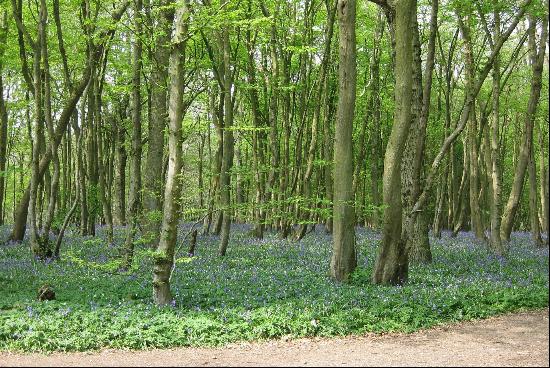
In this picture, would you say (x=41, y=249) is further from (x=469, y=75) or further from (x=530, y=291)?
(x=469, y=75)

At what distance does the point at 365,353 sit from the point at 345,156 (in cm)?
578

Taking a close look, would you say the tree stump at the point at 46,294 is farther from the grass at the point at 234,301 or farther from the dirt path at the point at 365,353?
the dirt path at the point at 365,353

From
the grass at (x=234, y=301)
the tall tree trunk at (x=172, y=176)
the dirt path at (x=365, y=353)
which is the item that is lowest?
the dirt path at (x=365, y=353)

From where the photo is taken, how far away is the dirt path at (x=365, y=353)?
6.91m

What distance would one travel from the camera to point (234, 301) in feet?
32.2

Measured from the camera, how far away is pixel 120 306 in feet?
30.2

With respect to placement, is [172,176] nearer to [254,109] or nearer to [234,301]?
[234,301]

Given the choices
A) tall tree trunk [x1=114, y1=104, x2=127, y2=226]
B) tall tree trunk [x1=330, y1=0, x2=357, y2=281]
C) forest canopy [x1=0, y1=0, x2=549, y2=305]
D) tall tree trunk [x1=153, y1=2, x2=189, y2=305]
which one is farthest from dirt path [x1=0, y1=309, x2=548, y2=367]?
tall tree trunk [x1=114, y1=104, x2=127, y2=226]

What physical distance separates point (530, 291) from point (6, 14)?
18.9 m

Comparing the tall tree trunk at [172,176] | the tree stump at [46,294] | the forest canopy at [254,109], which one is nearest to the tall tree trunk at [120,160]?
the forest canopy at [254,109]

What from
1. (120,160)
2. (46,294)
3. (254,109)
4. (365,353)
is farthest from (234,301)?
(120,160)

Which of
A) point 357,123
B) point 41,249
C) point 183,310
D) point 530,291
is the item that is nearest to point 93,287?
point 183,310

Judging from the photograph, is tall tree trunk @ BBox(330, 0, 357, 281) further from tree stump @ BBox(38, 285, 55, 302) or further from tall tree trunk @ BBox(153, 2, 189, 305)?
tree stump @ BBox(38, 285, 55, 302)

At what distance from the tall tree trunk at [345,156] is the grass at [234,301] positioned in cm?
51
